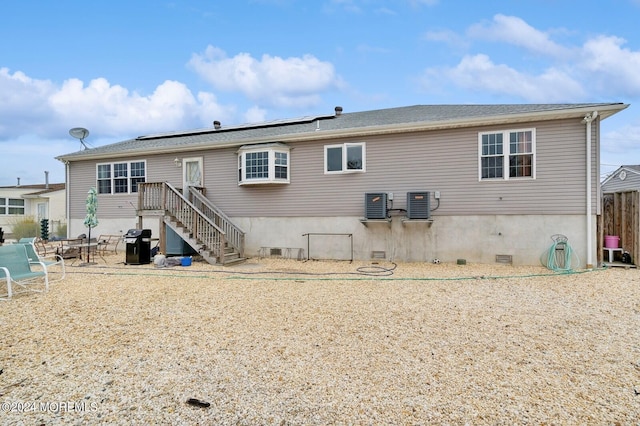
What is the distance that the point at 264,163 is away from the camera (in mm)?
11023

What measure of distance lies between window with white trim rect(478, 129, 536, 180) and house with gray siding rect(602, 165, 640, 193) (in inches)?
571

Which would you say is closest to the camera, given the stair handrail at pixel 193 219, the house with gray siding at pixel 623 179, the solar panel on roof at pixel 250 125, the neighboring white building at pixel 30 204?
the stair handrail at pixel 193 219

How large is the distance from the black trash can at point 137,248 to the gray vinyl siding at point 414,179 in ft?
9.36

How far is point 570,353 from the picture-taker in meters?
3.45

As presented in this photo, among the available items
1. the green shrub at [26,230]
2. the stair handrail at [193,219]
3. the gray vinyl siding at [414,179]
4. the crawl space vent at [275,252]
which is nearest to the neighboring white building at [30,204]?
the green shrub at [26,230]

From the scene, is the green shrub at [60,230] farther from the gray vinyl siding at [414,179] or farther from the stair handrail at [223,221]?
the stair handrail at [223,221]

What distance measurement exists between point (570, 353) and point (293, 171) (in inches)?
356

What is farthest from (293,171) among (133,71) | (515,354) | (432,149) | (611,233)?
(611,233)

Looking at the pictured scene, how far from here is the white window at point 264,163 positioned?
1091 centimetres

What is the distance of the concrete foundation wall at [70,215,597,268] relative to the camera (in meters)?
8.84

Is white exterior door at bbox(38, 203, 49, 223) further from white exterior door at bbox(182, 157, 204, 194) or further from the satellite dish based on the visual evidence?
white exterior door at bbox(182, 157, 204, 194)

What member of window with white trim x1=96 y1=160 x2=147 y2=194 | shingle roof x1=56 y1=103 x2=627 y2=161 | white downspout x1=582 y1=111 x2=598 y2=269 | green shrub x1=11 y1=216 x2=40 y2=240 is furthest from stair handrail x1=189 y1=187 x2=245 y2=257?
green shrub x1=11 y1=216 x2=40 y2=240

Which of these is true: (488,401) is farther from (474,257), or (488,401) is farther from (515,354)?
(474,257)

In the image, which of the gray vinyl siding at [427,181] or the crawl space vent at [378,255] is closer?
the gray vinyl siding at [427,181]
